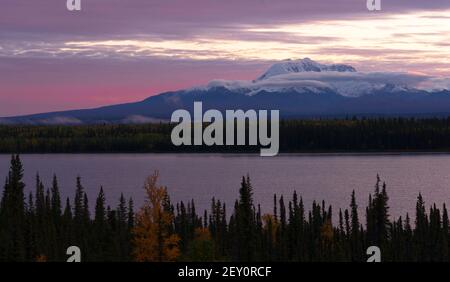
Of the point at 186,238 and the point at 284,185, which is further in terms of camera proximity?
the point at 284,185

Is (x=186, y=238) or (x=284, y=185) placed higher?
(x=284, y=185)

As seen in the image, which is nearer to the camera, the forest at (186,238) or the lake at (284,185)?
the forest at (186,238)

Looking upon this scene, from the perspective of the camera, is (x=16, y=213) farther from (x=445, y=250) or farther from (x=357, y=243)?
(x=445, y=250)

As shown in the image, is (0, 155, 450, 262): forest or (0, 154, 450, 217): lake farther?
(0, 154, 450, 217): lake

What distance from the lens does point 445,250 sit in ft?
242

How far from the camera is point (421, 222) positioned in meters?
83.5
